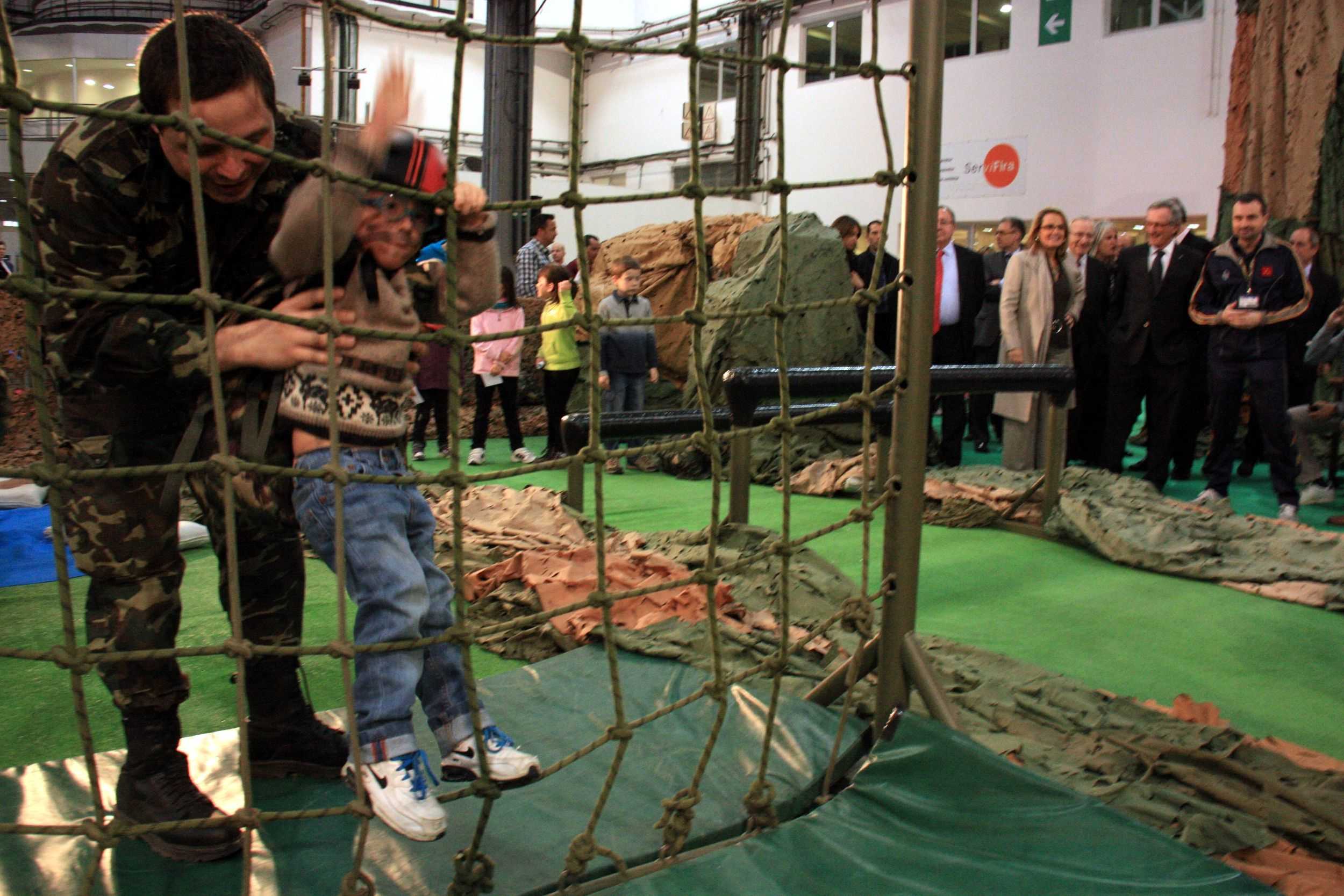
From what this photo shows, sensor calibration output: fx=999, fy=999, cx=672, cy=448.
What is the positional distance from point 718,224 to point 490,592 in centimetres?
687

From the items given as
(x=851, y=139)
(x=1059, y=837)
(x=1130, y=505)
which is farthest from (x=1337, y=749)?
(x=851, y=139)

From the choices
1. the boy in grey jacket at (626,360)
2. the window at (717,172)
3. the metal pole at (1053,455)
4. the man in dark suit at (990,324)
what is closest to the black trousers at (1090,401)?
the man in dark suit at (990,324)

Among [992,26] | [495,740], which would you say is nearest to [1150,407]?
[495,740]

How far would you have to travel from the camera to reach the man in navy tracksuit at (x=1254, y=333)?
13.3 ft

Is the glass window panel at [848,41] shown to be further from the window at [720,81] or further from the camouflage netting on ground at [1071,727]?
the camouflage netting on ground at [1071,727]

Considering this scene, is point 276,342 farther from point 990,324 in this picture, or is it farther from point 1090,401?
point 1090,401

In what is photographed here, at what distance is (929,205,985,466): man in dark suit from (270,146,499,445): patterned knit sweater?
4256 millimetres

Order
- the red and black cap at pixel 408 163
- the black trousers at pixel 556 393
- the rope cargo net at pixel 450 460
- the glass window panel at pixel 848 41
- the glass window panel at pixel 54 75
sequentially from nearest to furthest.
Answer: the rope cargo net at pixel 450 460 → the red and black cap at pixel 408 163 → the black trousers at pixel 556 393 → the glass window panel at pixel 848 41 → the glass window panel at pixel 54 75

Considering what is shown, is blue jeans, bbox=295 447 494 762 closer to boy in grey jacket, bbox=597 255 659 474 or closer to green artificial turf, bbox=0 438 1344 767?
green artificial turf, bbox=0 438 1344 767

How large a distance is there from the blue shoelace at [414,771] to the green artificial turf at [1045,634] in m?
0.95

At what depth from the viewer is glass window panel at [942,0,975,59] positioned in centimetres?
1041

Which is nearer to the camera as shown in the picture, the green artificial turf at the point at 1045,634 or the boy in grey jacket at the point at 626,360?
the green artificial turf at the point at 1045,634

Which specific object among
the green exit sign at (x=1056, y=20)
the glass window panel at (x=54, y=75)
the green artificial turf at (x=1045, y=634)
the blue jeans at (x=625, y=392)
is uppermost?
the glass window panel at (x=54, y=75)

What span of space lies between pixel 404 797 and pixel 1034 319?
4231mm
